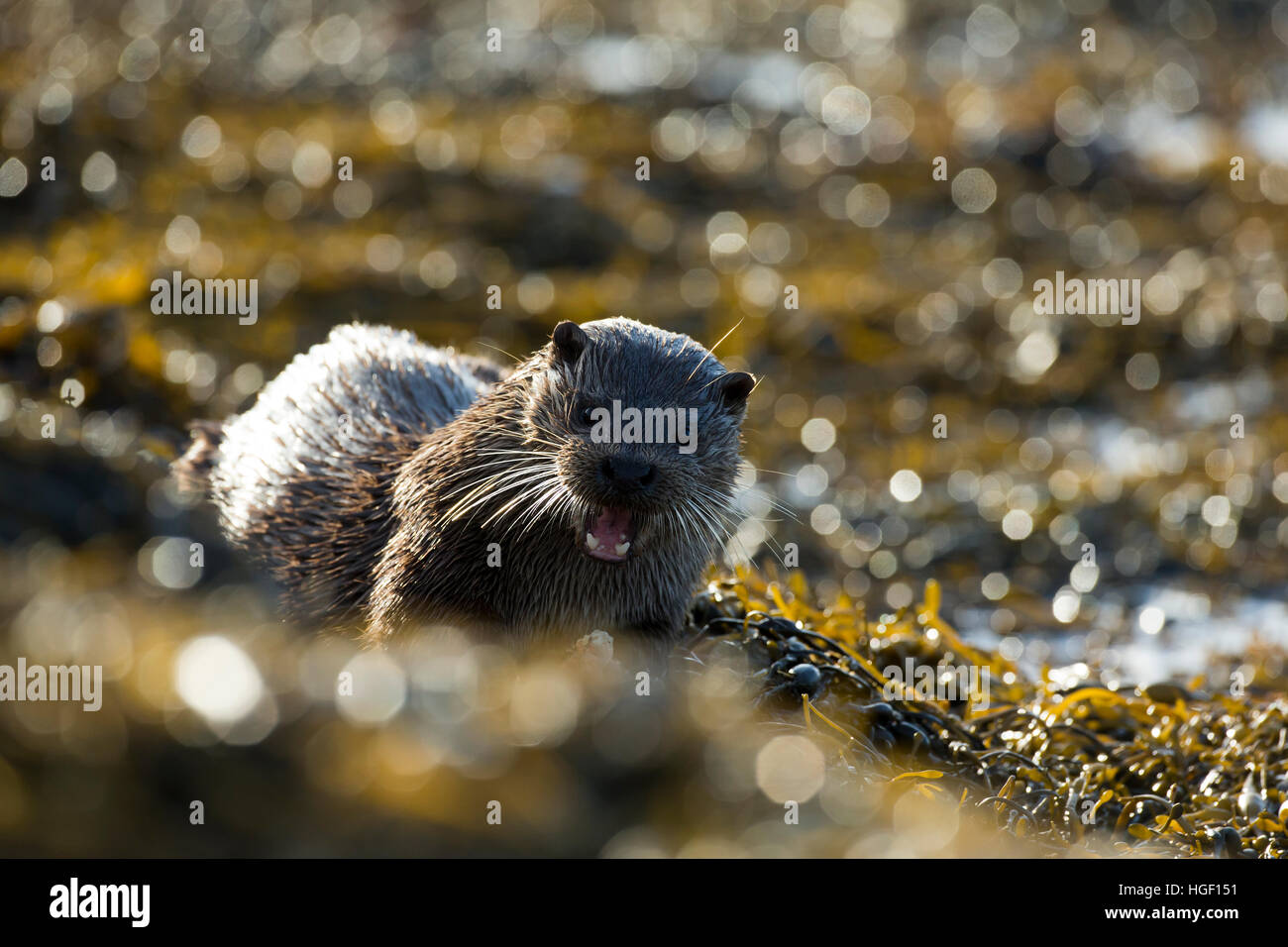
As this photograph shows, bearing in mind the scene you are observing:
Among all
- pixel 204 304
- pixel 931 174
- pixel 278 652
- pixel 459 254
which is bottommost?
pixel 278 652

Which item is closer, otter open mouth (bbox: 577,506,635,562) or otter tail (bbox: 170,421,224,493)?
otter open mouth (bbox: 577,506,635,562)

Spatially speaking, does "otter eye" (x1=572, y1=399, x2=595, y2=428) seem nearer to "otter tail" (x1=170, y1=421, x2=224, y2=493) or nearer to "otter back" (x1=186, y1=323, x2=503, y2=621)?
"otter back" (x1=186, y1=323, x2=503, y2=621)

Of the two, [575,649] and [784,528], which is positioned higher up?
[784,528]

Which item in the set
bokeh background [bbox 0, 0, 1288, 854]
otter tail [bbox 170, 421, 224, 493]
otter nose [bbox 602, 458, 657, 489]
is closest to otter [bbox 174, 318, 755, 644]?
otter nose [bbox 602, 458, 657, 489]

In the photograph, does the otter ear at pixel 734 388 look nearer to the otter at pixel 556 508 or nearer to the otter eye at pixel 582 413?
the otter at pixel 556 508

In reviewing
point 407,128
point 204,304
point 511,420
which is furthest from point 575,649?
point 407,128

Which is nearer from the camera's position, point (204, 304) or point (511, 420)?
point (511, 420)

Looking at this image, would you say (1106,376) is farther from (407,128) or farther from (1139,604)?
(407,128)
